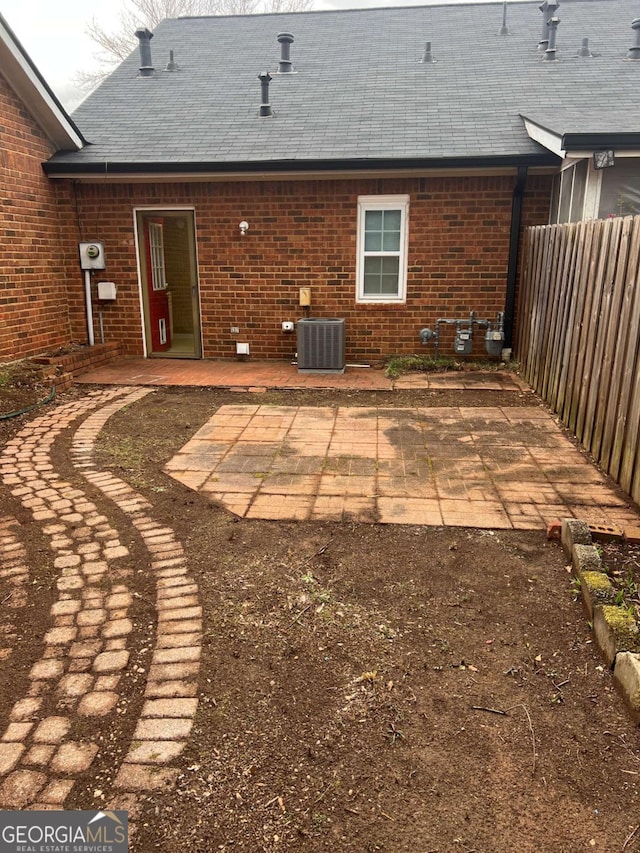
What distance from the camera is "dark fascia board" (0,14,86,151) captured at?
25.0 ft

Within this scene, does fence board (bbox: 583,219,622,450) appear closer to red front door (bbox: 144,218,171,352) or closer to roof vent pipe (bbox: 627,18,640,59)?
red front door (bbox: 144,218,171,352)

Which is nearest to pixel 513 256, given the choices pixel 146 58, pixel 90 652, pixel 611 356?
pixel 611 356

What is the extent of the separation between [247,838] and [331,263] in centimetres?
831

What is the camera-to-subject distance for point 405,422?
6.43 meters

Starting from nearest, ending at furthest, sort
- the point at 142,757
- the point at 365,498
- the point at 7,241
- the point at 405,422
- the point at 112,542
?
the point at 142,757 < the point at 112,542 < the point at 365,498 < the point at 405,422 < the point at 7,241

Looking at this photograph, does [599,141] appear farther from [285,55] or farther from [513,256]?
[285,55]

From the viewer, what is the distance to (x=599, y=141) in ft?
21.9

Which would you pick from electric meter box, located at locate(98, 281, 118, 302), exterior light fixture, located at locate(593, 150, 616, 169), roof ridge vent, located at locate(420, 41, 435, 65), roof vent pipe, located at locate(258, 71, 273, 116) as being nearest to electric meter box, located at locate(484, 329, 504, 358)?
exterior light fixture, located at locate(593, 150, 616, 169)

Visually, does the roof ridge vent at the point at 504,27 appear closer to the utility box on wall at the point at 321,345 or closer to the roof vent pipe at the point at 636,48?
the roof vent pipe at the point at 636,48

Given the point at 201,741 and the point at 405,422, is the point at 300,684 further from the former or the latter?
the point at 405,422

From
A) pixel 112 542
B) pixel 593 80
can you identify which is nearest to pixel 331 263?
pixel 593 80

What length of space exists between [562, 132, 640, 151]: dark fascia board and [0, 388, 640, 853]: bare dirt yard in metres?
5.01

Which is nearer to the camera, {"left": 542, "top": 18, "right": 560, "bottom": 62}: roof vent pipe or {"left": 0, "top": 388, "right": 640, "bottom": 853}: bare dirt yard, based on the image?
{"left": 0, "top": 388, "right": 640, "bottom": 853}: bare dirt yard

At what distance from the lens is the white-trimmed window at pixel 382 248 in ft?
29.5
